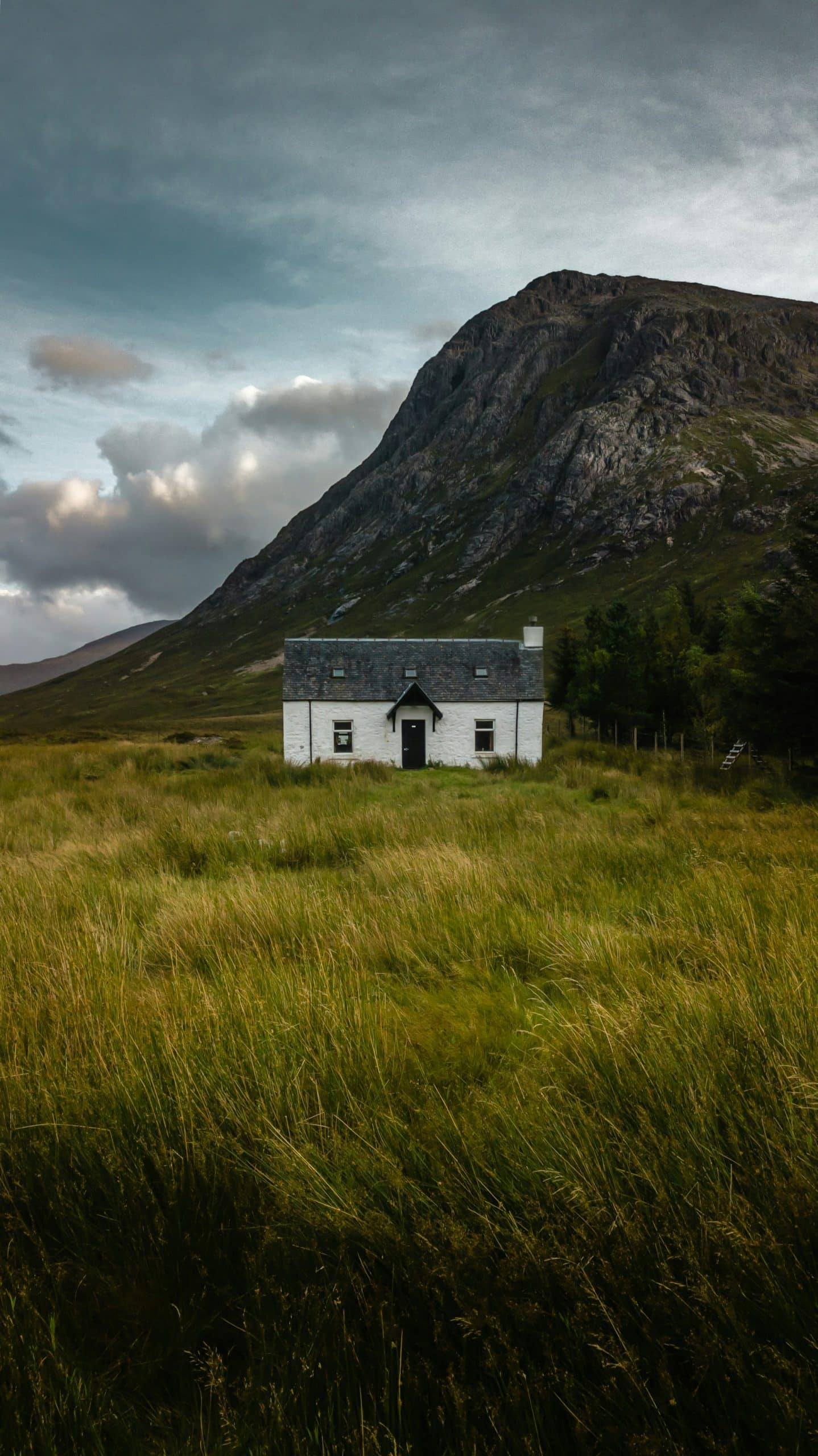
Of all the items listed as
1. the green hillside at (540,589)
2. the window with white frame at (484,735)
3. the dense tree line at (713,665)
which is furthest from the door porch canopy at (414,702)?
the green hillside at (540,589)

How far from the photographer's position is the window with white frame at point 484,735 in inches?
1287

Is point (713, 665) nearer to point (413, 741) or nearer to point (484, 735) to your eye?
point (484, 735)

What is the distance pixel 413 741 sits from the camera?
106ft

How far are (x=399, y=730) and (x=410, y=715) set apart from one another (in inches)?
37.5

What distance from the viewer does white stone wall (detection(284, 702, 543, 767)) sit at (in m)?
32.3

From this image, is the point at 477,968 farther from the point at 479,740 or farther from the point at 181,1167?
the point at 479,740

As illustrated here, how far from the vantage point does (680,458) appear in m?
180

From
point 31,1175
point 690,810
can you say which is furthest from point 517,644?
point 31,1175

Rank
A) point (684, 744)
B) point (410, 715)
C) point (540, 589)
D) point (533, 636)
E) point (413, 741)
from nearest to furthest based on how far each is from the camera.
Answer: point (410, 715), point (413, 741), point (533, 636), point (684, 744), point (540, 589)

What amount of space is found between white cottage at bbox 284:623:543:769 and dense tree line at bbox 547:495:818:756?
23.9 feet

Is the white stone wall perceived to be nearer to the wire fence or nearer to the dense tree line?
the wire fence

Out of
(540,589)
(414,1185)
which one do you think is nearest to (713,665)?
(414,1185)

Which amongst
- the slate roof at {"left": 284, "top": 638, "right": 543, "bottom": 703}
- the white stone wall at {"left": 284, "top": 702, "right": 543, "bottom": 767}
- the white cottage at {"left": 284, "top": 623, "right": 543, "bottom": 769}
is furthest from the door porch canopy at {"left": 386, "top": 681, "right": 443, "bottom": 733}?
the slate roof at {"left": 284, "top": 638, "right": 543, "bottom": 703}

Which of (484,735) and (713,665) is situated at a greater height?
(713,665)
